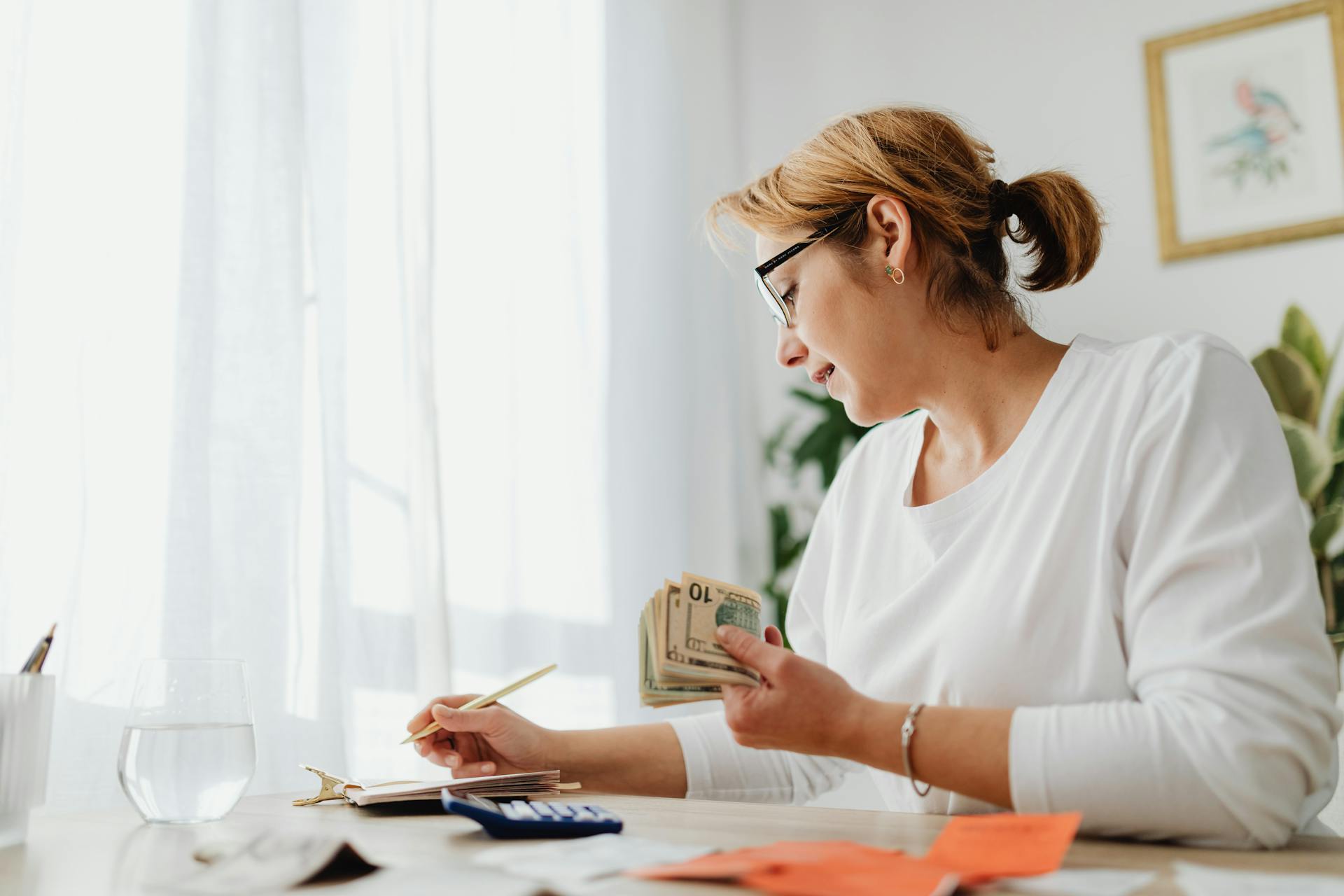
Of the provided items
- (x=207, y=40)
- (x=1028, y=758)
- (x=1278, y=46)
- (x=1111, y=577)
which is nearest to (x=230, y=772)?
(x=1028, y=758)

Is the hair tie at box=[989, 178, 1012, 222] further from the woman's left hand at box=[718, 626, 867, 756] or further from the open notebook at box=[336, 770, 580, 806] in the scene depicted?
the open notebook at box=[336, 770, 580, 806]

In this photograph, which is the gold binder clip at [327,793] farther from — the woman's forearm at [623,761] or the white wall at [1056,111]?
the white wall at [1056,111]

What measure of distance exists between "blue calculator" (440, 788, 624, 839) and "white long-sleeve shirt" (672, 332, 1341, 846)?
207 mm

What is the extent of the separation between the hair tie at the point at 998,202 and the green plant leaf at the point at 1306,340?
1.50m

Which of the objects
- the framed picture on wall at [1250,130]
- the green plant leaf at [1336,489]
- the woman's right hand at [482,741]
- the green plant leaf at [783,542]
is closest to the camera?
the woman's right hand at [482,741]

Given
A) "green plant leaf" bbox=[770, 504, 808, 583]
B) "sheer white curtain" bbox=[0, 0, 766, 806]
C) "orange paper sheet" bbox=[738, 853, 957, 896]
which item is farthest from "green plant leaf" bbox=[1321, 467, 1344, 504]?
"orange paper sheet" bbox=[738, 853, 957, 896]

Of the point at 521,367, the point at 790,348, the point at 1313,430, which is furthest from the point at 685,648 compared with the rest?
the point at 1313,430

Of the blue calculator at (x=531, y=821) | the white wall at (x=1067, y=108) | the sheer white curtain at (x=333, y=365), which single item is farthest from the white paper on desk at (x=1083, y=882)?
the white wall at (x=1067, y=108)

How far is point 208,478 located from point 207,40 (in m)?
0.73

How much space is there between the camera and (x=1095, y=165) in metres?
3.02

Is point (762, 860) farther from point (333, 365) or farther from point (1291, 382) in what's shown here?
point (1291, 382)

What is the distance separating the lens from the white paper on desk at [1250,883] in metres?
0.60

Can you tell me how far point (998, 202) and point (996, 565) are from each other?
19.5 inches

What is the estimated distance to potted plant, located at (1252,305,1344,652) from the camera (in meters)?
2.28
